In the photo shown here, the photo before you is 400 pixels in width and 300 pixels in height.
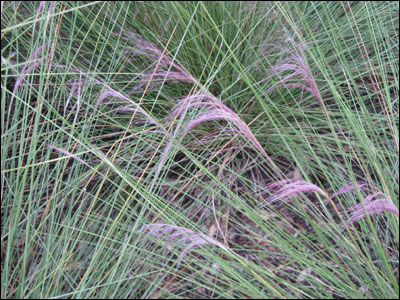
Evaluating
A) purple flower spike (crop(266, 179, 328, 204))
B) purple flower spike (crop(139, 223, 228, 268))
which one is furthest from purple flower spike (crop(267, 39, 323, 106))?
purple flower spike (crop(139, 223, 228, 268))

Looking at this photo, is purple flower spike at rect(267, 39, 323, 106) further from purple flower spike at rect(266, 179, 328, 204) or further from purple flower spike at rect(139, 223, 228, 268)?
purple flower spike at rect(139, 223, 228, 268)

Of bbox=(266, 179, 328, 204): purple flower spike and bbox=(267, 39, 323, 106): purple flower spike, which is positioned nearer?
bbox=(266, 179, 328, 204): purple flower spike

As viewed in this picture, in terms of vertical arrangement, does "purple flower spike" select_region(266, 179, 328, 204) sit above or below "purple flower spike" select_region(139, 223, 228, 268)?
above

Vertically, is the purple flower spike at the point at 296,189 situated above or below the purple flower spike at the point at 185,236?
above

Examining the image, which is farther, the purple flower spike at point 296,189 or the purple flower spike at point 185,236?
the purple flower spike at point 185,236

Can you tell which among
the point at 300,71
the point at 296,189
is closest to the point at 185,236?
the point at 296,189

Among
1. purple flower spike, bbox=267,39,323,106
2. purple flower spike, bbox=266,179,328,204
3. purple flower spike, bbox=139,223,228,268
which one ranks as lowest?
purple flower spike, bbox=139,223,228,268

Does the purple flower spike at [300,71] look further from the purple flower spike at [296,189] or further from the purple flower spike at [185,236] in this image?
the purple flower spike at [185,236]

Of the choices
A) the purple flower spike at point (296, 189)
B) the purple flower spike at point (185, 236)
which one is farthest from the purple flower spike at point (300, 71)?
the purple flower spike at point (185, 236)

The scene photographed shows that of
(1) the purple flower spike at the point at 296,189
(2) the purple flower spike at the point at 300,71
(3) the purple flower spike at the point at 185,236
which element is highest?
(2) the purple flower spike at the point at 300,71

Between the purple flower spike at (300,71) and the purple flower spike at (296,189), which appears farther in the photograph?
the purple flower spike at (300,71)

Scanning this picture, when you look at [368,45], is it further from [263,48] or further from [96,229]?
[96,229]

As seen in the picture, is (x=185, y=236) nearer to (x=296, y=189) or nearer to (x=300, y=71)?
(x=296, y=189)

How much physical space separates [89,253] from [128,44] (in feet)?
2.82
